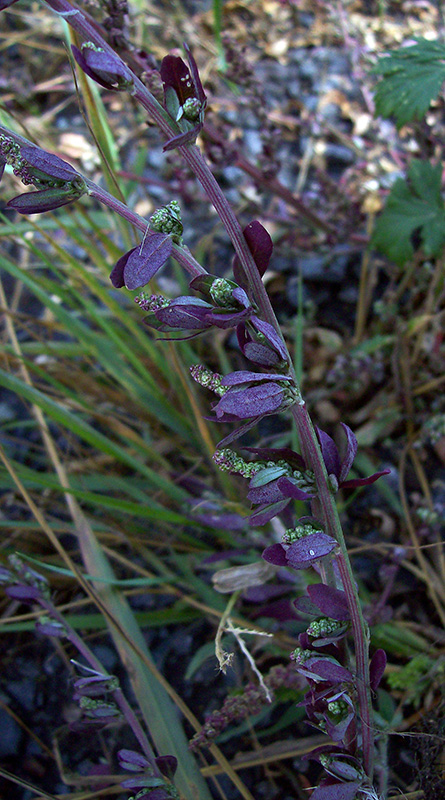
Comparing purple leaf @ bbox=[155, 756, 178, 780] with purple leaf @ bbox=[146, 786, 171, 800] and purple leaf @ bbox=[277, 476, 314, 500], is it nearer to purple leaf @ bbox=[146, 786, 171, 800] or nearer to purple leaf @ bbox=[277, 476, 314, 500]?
purple leaf @ bbox=[146, 786, 171, 800]

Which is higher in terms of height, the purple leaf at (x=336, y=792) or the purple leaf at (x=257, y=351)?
the purple leaf at (x=257, y=351)

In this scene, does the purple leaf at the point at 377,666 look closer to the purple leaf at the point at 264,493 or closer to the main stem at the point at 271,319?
the main stem at the point at 271,319

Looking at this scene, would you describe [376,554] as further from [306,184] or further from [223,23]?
[223,23]

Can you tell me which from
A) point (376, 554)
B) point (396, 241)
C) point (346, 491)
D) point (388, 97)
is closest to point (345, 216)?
point (396, 241)

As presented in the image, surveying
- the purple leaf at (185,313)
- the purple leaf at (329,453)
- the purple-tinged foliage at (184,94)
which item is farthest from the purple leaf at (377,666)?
the purple-tinged foliage at (184,94)

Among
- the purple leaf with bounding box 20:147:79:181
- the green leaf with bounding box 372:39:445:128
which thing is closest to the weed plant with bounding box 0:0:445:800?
the purple leaf with bounding box 20:147:79:181

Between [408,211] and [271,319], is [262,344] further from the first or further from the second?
[408,211]
